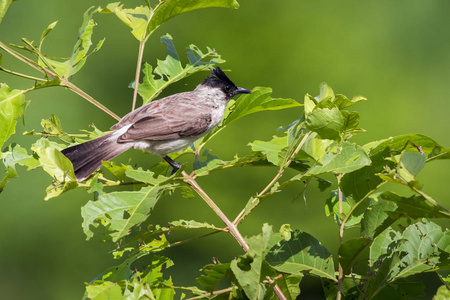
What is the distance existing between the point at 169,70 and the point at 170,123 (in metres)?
0.76

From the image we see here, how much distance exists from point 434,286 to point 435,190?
0.68 meters

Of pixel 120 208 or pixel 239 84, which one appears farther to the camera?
pixel 239 84

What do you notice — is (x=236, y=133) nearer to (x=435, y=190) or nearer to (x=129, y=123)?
(x=435, y=190)

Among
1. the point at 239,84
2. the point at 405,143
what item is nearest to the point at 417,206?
the point at 405,143

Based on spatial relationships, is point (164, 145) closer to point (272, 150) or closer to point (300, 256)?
point (272, 150)

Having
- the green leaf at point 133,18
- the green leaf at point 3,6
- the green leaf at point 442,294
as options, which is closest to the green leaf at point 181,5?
the green leaf at point 133,18

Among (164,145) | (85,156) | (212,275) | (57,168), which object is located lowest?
(164,145)

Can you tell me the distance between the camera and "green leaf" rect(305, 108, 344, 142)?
3.31 ft

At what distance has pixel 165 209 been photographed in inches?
181

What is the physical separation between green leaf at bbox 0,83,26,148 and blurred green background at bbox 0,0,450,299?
9.25 ft

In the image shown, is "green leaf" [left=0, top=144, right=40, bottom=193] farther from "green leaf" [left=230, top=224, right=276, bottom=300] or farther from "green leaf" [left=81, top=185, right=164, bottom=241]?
"green leaf" [left=230, top=224, right=276, bottom=300]

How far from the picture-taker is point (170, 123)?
2.48m

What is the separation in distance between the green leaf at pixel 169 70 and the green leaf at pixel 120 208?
485 mm

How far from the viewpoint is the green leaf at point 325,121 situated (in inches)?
39.7
